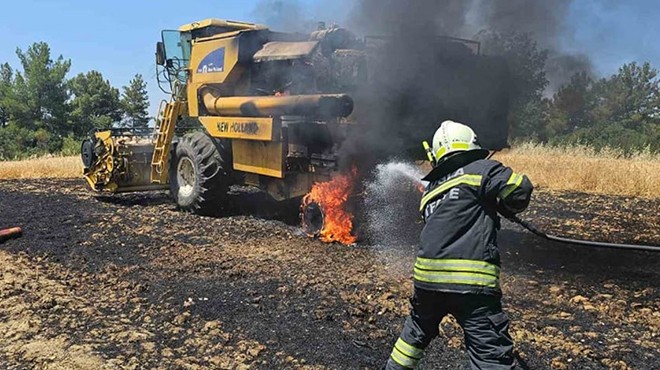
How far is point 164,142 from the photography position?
9.76m

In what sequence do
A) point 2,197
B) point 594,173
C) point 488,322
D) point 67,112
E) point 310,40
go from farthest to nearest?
point 67,112
point 594,173
point 2,197
point 310,40
point 488,322

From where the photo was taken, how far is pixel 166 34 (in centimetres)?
987

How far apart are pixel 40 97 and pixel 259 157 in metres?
41.4

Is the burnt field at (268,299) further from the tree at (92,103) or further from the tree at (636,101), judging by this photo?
the tree at (92,103)

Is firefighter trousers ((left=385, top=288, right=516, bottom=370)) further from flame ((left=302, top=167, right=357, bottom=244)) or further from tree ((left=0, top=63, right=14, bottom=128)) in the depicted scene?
tree ((left=0, top=63, right=14, bottom=128))

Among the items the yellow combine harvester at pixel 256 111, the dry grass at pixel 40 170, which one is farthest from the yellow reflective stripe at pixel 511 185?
the dry grass at pixel 40 170

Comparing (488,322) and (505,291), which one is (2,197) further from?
(488,322)

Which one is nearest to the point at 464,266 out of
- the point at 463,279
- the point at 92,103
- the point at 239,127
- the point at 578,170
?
the point at 463,279

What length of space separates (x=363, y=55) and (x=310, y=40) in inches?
38.9

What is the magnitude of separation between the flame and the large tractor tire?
2.17 m

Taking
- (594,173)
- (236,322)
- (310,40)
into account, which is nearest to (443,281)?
(236,322)

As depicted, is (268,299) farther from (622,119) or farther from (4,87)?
(4,87)

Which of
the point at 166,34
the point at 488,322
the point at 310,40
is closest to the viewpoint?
the point at 488,322

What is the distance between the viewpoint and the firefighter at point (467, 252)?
301 centimetres
